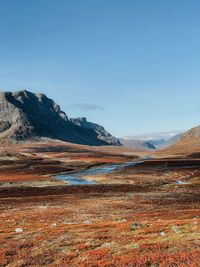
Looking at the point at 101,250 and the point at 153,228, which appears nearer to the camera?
the point at 101,250

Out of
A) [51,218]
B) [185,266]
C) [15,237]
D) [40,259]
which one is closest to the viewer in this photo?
[185,266]

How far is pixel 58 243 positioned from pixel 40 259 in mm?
3472

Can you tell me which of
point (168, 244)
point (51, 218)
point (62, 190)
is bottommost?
point (62, 190)

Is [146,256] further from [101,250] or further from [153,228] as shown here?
[153,228]

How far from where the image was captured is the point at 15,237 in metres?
21.3

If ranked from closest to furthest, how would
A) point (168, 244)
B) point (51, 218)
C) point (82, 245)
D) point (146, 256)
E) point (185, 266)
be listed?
point (185, 266) < point (146, 256) < point (168, 244) < point (82, 245) < point (51, 218)

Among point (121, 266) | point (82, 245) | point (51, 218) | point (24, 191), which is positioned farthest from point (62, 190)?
point (121, 266)

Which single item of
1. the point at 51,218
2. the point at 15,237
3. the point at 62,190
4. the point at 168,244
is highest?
the point at 168,244

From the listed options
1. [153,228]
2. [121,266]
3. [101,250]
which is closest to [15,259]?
[101,250]

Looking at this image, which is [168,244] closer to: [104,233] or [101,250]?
[101,250]

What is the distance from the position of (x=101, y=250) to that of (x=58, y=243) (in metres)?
4.22

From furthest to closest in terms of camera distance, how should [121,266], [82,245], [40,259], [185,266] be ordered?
[82,245]
[40,259]
[121,266]
[185,266]

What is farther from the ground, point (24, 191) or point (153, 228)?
point (153, 228)

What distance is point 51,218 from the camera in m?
33.4
